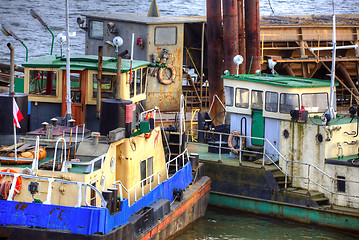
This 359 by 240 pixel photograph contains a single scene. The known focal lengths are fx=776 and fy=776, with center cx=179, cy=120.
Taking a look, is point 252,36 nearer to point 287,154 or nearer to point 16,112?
point 287,154

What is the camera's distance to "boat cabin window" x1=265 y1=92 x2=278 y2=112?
25047mm

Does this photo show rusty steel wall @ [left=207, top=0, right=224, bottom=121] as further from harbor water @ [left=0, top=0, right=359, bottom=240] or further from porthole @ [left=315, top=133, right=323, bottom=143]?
porthole @ [left=315, top=133, right=323, bottom=143]

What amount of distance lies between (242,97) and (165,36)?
733 centimetres

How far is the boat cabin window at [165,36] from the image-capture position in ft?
106

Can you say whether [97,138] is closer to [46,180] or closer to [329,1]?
[46,180]

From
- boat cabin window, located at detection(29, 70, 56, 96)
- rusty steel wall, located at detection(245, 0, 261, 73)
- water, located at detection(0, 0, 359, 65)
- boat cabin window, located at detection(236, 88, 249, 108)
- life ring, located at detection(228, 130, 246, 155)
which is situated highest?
water, located at detection(0, 0, 359, 65)

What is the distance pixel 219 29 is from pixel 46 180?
49.4ft

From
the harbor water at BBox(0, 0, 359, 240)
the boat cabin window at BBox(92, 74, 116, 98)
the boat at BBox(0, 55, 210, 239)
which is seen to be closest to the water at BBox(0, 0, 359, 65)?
the harbor water at BBox(0, 0, 359, 240)

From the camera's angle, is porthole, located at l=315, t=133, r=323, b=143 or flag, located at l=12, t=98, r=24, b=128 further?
porthole, located at l=315, t=133, r=323, b=143

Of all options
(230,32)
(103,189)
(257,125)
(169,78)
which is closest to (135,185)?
(103,189)

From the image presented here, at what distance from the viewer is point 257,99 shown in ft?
84.7

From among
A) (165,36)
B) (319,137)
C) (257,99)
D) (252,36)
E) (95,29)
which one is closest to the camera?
(319,137)

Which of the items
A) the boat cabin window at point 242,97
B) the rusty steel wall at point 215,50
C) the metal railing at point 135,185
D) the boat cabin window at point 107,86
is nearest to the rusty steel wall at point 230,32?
the rusty steel wall at point 215,50

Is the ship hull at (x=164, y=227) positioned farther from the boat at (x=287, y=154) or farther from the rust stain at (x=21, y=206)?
the boat at (x=287, y=154)
